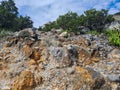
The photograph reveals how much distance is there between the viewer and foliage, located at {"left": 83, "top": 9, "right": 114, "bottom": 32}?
25828mm

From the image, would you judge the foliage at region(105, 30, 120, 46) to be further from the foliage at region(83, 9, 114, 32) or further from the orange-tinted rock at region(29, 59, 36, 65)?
the orange-tinted rock at region(29, 59, 36, 65)

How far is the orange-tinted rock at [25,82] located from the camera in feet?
52.1

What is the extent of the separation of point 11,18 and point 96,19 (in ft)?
22.7

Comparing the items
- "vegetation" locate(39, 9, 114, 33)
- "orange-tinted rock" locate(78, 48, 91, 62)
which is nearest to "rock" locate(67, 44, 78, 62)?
"orange-tinted rock" locate(78, 48, 91, 62)

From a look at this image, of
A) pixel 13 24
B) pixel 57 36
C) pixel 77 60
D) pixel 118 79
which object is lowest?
pixel 118 79

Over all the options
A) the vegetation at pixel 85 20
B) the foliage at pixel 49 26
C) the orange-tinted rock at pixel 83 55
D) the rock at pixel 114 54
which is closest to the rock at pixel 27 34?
the orange-tinted rock at pixel 83 55

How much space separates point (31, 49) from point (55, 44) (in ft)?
5.01

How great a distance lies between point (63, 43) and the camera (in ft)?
63.5

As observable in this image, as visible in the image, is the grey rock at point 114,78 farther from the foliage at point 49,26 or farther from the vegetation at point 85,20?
the foliage at point 49,26

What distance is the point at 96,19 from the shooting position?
86.6 feet

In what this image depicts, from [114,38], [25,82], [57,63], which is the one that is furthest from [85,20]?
[25,82]

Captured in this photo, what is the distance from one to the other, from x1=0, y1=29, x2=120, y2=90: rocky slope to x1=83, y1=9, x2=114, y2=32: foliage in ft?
18.3

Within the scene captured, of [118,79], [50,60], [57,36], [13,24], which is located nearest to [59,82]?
[50,60]

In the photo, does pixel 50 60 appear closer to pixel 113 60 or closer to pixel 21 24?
pixel 113 60
